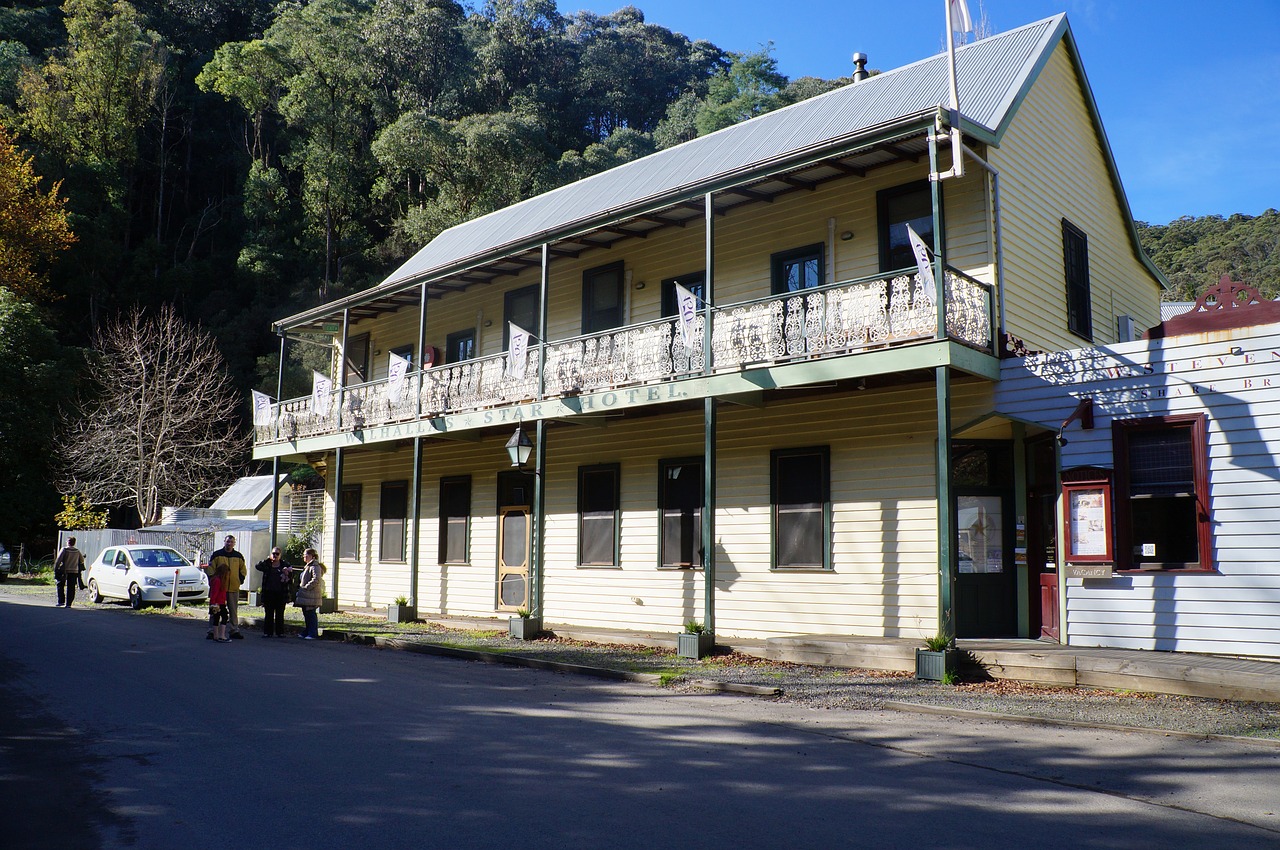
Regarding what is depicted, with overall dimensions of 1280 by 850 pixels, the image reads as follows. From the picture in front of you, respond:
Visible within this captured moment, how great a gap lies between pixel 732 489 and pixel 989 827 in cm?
1019

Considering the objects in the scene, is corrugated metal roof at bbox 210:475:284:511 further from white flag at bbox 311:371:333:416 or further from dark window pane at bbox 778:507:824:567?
dark window pane at bbox 778:507:824:567

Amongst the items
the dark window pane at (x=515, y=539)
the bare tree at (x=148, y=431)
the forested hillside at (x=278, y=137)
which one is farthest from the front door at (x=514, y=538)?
the forested hillside at (x=278, y=137)

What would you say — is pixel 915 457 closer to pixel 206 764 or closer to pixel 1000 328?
pixel 1000 328

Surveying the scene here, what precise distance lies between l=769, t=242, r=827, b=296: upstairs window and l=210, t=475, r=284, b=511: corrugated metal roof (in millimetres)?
22749

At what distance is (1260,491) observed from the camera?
10.7m

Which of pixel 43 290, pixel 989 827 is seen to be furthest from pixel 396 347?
pixel 43 290

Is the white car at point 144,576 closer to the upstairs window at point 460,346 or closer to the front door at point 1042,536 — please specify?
the upstairs window at point 460,346

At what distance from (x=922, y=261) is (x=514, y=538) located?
1079 centimetres

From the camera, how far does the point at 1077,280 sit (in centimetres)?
1606

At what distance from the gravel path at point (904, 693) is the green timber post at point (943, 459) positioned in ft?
2.96

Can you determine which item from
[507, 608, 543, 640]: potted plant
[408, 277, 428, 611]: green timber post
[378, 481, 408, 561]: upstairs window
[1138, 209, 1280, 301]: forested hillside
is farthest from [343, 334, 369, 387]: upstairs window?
[1138, 209, 1280, 301]: forested hillside

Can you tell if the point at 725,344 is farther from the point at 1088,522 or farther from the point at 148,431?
the point at 148,431

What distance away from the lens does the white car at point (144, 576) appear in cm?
2409

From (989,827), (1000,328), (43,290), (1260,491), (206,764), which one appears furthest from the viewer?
(43,290)
